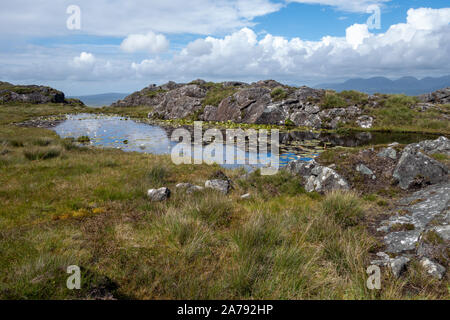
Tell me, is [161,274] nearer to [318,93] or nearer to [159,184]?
[159,184]

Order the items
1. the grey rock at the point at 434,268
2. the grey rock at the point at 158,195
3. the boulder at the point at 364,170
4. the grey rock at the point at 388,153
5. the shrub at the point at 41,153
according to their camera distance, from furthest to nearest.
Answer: the shrub at the point at 41,153 < the grey rock at the point at 388,153 < the boulder at the point at 364,170 < the grey rock at the point at 158,195 < the grey rock at the point at 434,268

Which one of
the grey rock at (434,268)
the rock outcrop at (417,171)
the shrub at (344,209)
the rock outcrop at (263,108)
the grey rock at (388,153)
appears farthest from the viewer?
the rock outcrop at (263,108)

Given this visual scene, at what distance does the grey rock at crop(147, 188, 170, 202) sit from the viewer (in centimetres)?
881

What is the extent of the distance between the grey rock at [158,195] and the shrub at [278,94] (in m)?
34.8

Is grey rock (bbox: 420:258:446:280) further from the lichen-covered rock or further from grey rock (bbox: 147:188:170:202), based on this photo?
the lichen-covered rock

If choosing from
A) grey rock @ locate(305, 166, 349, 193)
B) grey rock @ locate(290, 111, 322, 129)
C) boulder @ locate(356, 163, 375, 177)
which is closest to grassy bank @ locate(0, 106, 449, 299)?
grey rock @ locate(305, 166, 349, 193)

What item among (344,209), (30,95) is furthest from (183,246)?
(30,95)

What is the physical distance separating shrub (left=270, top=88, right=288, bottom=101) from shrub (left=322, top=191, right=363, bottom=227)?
34933 millimetres

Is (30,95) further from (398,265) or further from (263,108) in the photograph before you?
(398,265)

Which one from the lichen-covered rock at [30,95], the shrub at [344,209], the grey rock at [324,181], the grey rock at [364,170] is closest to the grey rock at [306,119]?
the grey rock at [364,170]

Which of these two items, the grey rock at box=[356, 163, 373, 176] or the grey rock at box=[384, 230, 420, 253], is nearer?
the grey rock at box=[384, 230, 420, 253]

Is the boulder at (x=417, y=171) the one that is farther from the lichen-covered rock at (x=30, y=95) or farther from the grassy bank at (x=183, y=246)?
the lichen-covered rock at (x=30, y=95)

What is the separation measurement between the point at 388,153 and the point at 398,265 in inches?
321

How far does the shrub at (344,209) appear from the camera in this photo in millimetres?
7012
